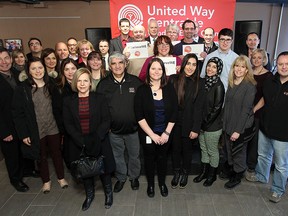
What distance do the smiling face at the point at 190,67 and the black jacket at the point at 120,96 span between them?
53 cm

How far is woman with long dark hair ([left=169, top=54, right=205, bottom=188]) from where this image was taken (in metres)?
2.35

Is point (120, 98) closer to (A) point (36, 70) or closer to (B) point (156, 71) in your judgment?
(B) point (156, 71)

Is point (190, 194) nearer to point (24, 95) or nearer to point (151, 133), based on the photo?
point (151, 133)

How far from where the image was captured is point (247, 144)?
276cm

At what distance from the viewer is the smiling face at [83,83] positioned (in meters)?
2.14

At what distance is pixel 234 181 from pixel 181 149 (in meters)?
0.77

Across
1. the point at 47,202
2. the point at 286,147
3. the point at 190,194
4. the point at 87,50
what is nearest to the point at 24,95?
the point at 87,50

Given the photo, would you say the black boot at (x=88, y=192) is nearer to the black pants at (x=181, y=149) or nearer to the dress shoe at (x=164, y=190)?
the dress shoe at (x=164, y=190)

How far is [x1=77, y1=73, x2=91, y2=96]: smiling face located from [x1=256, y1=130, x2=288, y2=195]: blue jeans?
1942mm

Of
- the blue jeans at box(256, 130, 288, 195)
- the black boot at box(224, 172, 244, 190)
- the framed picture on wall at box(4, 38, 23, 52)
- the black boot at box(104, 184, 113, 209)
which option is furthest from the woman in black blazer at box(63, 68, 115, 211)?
the framed picture on wall at box(4, 38, 23, 52)

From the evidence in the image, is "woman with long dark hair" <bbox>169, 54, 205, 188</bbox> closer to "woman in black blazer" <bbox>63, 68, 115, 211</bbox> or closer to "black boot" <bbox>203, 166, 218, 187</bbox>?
"black boot" <bbox>203, 166, 218, 187</bbox>

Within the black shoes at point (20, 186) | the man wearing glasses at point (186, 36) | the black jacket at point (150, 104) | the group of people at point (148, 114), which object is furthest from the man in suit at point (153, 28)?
the black shoes at point (20, 186)

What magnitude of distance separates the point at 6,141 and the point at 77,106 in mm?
1121

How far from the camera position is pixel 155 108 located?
2.26 m
